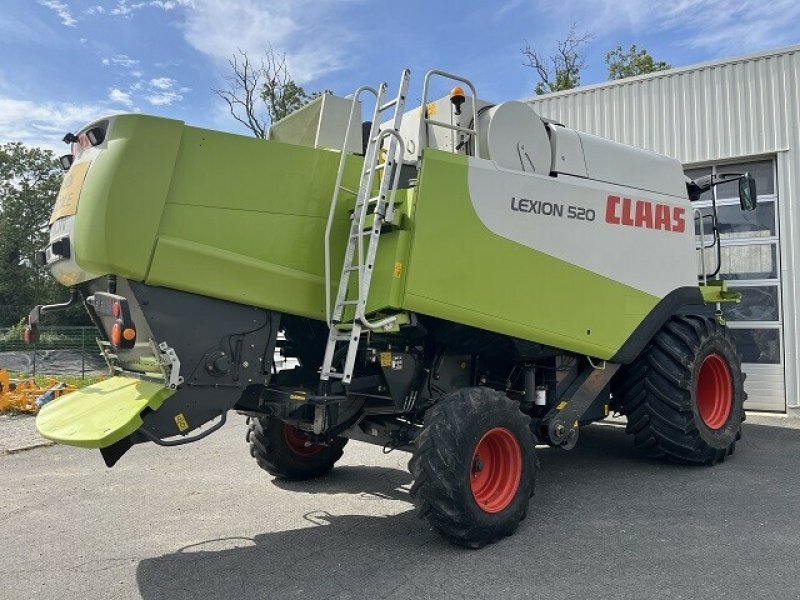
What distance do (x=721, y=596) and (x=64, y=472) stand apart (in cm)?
649

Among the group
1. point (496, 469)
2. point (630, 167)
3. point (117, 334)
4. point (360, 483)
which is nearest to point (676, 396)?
point (630, 167)

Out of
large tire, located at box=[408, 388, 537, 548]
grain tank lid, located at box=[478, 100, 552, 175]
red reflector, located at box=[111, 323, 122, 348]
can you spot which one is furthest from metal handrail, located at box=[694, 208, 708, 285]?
red reflector, located at box=[111, 323, 122, 348]

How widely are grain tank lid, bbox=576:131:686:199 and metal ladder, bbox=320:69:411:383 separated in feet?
6.31

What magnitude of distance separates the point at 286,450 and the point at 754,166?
8411 mm

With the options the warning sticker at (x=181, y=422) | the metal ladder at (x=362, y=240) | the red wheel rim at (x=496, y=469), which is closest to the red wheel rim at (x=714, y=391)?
the red wheel rim at (x=496, y=469)

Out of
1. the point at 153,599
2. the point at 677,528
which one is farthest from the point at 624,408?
the point at 153,599

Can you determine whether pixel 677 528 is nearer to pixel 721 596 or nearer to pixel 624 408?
pixel 721 596

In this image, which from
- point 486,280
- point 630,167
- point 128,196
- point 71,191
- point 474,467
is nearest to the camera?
point 128,196

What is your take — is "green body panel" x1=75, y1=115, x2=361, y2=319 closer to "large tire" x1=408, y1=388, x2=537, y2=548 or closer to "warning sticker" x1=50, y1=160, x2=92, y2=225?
"warning sticker" x1=50, y1=160, x2=92, y2=225

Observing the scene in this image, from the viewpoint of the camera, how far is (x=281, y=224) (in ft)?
→ 14.8

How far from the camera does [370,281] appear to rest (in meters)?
4.50

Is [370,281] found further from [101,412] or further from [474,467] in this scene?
[101,412]

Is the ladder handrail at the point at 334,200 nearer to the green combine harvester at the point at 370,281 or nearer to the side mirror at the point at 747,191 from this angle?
the green combine harvester at the point at 370,281

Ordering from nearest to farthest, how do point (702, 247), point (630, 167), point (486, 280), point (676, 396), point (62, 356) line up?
point (486, 280)
point (630, 167)
point (676, 396)
point (702, 247)
point (62, 356)
